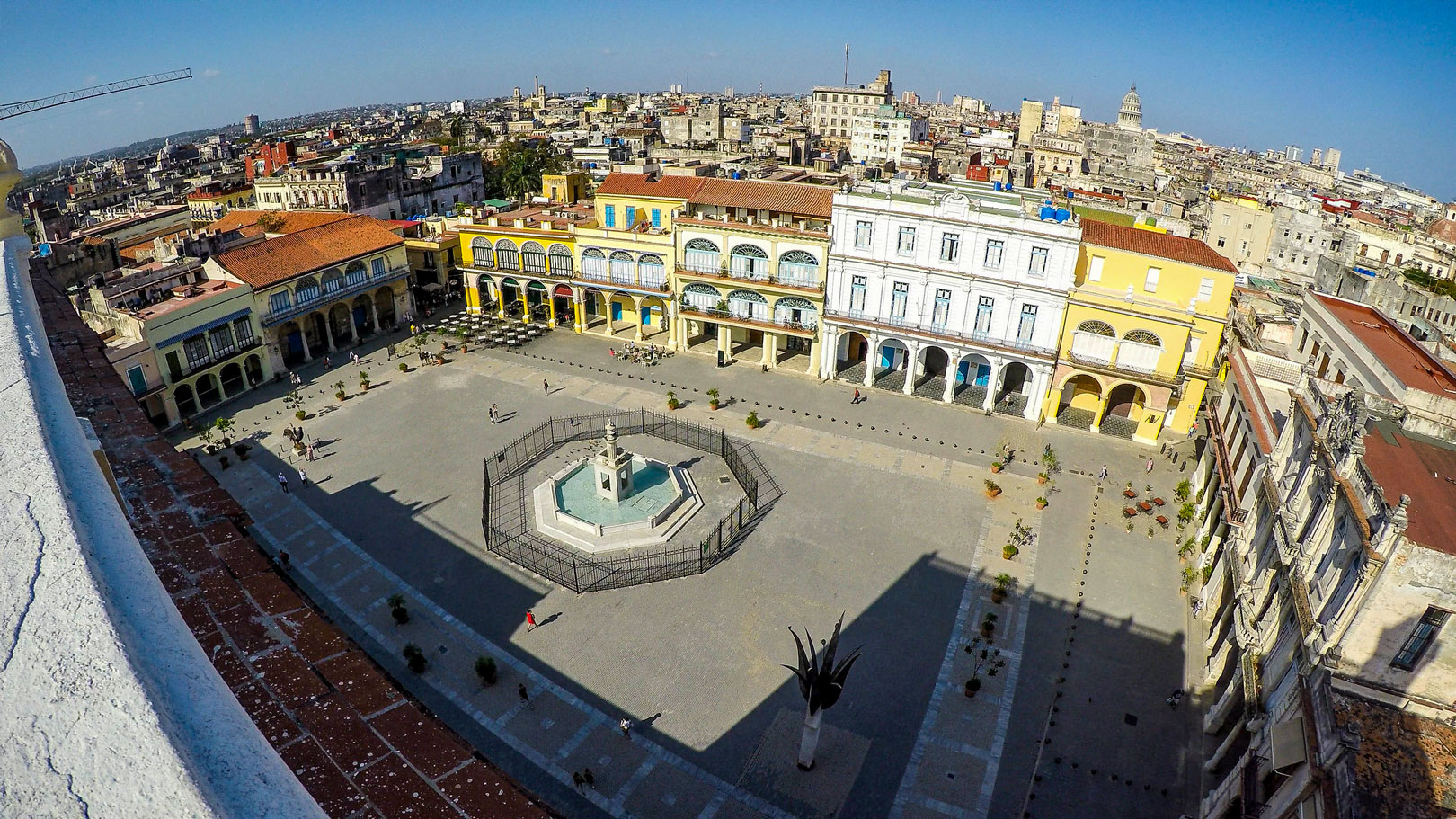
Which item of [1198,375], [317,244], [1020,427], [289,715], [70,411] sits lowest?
[1020,427]

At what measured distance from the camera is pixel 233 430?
137 feet

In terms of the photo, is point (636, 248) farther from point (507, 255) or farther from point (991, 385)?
point (991, 385)

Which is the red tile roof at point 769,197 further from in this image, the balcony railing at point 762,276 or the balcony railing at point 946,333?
the balcony railing at point 946,333

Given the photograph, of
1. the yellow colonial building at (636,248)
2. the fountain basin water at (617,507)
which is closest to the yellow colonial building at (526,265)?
the yellow colonial building at (636,248)

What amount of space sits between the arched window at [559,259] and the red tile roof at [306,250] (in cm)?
1143

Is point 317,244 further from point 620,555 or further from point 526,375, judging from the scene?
point 620,555

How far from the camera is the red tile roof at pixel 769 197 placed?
161 feet

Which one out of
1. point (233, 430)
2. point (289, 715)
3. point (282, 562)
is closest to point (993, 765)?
point (289, 715)

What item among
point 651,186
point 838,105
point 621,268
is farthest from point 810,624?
point 838,105

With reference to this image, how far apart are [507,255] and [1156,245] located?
4432 cm

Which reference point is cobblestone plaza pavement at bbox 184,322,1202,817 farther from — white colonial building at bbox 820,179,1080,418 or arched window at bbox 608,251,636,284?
arched window at bbox 608,251,636,284

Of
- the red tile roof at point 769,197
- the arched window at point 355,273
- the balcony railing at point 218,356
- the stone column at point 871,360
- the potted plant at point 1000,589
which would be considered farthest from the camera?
the arched window at point 355,273

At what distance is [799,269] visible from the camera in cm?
4847

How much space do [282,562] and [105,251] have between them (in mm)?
29404
